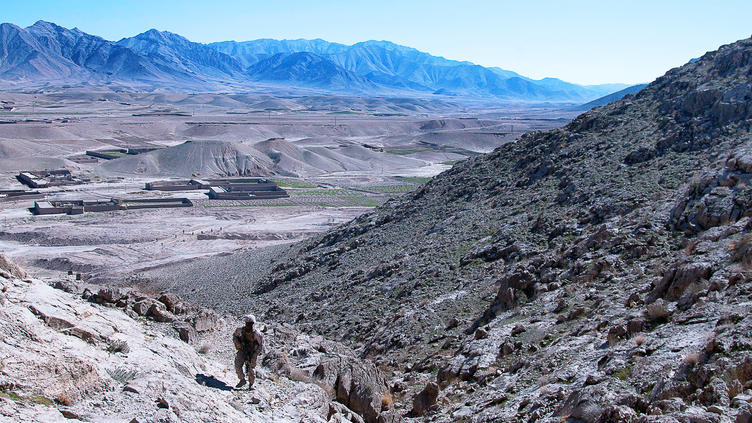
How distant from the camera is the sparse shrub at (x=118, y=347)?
29.3ft

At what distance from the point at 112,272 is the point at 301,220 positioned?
17.7 meters

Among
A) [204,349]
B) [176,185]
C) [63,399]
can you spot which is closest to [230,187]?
[176,185]

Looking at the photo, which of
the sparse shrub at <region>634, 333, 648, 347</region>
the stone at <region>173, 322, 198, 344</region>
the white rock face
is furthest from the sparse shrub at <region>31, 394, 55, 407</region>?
the sparse shrub at <region>634, 333, 648, 347</region>

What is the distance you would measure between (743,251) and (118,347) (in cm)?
896

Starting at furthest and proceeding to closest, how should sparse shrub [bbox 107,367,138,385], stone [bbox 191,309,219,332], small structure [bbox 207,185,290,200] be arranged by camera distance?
1. small structure [bbox 207,185,290,200]
2. stone [bbox 191,309,219,332]
3. sparse shrub [bbox 107,367,138,385]

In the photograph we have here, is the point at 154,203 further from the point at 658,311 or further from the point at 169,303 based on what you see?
the point at 658,311

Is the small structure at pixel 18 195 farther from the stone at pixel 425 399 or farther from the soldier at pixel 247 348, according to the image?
the stone at pixel 425 399

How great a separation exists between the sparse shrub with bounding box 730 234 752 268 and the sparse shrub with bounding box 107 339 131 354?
28.0ft

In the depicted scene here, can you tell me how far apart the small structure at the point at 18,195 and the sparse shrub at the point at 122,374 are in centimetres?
5088

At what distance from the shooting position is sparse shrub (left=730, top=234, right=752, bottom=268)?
10.2 m

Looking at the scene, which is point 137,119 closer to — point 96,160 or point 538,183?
point 96,160

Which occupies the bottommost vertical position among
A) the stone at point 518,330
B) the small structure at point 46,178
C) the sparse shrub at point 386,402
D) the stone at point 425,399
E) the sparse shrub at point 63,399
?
the small structure at point 46,178

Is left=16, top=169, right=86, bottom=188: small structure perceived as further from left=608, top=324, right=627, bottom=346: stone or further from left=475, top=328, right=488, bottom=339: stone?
left=608, top=324, right=627, bottom=346: stone

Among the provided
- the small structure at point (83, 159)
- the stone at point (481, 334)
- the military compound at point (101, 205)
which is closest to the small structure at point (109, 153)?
the small structure at point (83, 159)
